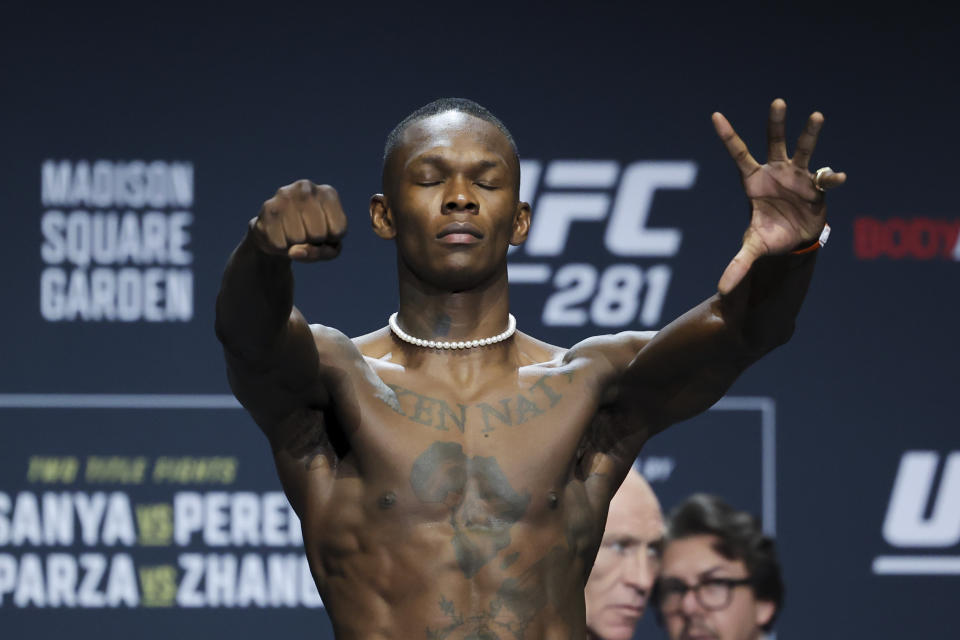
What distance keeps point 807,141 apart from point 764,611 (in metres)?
2.05

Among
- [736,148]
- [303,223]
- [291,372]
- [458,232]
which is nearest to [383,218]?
[458,232]

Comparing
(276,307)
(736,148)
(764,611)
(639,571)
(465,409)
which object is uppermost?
(736,148)

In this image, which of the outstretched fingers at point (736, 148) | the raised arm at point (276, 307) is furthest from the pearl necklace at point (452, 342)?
the outstretched fingers at point (736, 148)

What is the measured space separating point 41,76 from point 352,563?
234 cm

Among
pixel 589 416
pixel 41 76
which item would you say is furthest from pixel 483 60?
pixel 589 416

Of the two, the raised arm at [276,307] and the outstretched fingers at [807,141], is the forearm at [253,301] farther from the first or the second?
the outstretched fingers at [807,141]

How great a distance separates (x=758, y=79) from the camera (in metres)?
4.17

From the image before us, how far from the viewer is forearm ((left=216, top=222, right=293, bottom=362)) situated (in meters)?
2.01

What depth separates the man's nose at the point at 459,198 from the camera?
2.21m

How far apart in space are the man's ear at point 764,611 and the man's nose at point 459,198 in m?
1.96

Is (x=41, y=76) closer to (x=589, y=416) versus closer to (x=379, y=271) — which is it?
(x=379, y=271)

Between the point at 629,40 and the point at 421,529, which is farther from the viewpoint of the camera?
the point at 629,40

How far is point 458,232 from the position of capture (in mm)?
2217

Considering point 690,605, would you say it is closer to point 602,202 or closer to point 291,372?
point 602,202
